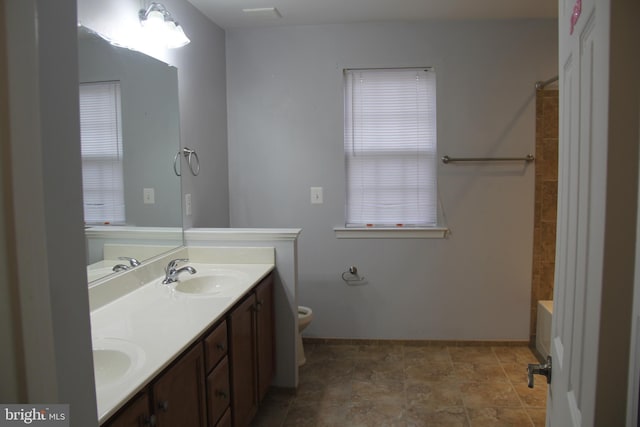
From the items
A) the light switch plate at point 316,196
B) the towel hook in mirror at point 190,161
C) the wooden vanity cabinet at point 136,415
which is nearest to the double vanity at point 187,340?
the wooden vanity cabinet at point 136,415

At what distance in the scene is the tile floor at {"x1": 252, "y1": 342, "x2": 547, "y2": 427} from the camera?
2629mm

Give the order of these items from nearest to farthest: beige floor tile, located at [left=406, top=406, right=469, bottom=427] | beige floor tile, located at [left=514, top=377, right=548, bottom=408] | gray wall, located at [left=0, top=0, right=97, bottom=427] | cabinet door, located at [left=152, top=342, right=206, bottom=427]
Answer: gray wall, located at [left=0, top=0, right=97, bottom=427] < cabinet door, located at [left=152, top=342, right=206, bottom=427] < beige floor tile, located at [left=406, top=406, right=469, bottom=427] < beige floor tile, located at [left=514, top=377, right=548, bottom=408]

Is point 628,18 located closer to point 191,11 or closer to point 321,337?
point 191,11

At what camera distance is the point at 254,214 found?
3.70 metres

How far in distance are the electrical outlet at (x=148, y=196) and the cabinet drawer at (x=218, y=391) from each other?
0.97 meters

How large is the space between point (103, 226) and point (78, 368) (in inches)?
61.8

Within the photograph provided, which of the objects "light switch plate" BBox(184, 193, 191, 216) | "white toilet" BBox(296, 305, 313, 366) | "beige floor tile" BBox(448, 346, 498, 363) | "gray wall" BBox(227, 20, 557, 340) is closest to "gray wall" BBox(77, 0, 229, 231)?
"light switch plate" BBox(184, 193, 191, 216)

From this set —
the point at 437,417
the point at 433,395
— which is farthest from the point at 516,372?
the point at 437,417

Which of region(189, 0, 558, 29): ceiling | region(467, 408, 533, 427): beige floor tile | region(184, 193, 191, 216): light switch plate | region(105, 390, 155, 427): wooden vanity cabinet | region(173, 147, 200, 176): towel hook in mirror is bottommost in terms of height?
region(467, 408, 533, 427): beige floor tile

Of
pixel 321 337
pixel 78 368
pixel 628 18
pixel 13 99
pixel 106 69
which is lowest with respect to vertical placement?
pixel 321 337

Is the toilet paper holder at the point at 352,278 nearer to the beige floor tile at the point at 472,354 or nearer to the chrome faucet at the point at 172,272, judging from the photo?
the beige floor tile at the point at 472,354

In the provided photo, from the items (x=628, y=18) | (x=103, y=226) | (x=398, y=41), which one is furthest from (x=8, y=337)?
(x=398, y=41)

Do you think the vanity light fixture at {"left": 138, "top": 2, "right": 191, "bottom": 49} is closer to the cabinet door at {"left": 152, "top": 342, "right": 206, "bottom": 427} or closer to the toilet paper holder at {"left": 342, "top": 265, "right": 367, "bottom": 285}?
the cabinet door at {"left": 152, "top": 342, "right": 206, "bottom": 427}

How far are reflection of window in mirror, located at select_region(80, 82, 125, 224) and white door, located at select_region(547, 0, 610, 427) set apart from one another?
1.79 metres
